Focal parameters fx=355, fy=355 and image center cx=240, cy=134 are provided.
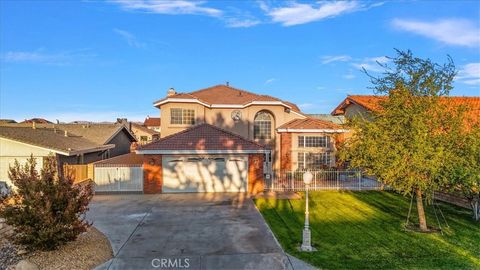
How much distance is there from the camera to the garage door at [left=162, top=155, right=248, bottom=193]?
68.3ft

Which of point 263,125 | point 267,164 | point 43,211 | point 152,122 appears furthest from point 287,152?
point 152,122

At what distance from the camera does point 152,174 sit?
67.8ft

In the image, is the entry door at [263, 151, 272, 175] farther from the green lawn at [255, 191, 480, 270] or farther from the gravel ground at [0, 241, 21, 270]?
the gravel ground at [0, 241, 21, 270]

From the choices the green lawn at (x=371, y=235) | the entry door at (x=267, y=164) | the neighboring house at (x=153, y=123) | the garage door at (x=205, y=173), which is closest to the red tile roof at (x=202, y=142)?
the garage door at (x=205, y=173)

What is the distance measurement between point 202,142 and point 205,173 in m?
1.84

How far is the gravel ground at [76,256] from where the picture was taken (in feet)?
31.1

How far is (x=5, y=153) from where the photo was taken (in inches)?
784

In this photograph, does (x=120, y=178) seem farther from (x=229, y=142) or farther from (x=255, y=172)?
(x=255, y=172)

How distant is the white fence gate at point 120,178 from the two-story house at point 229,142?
603mm

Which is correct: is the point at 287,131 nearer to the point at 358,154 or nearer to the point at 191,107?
the point at 191,107

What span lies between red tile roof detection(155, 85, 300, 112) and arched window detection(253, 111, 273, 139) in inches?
52.4

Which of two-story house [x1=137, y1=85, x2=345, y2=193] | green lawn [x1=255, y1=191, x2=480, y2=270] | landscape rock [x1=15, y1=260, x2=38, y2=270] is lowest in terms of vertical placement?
green lawn [x1=255, y1=191, x2=480, y2=270]

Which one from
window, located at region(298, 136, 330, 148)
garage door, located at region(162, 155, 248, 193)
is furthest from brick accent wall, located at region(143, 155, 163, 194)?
window, located at region(298, 136, 330, 148)

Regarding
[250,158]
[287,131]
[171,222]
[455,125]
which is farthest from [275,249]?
[287,131]
